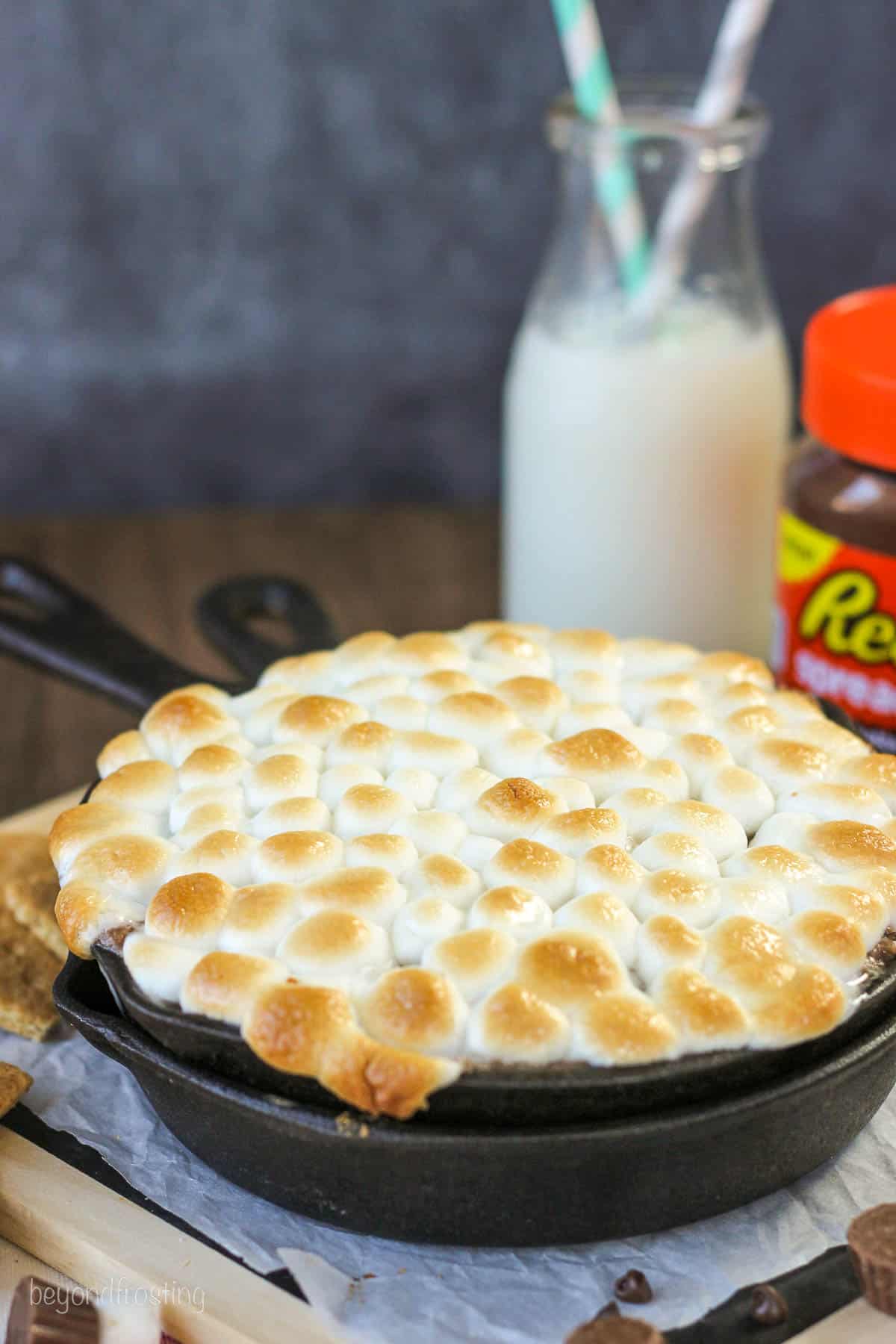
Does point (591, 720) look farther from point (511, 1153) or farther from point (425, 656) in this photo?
point (511, 1153)

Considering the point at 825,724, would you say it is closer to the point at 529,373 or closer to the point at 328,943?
the point at 328,943

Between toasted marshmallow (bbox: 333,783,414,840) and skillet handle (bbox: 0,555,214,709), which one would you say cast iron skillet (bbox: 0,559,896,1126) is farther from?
skillet handle (bbox: 0,555,214,709)

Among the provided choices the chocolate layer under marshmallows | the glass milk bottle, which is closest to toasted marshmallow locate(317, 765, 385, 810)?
the chocolate layer under marshmallows

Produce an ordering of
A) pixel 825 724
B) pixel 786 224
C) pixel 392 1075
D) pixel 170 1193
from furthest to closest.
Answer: pixel 786 224
pixel 825 724
pixel 170 1193
pixel 392 1075

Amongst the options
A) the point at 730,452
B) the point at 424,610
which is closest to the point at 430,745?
the point at 730,452

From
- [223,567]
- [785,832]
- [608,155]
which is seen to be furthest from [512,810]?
[223,567]

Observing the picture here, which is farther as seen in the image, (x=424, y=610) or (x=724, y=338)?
(x=424, y=610)

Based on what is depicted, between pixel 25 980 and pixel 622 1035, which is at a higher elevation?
pixel 622 1035
